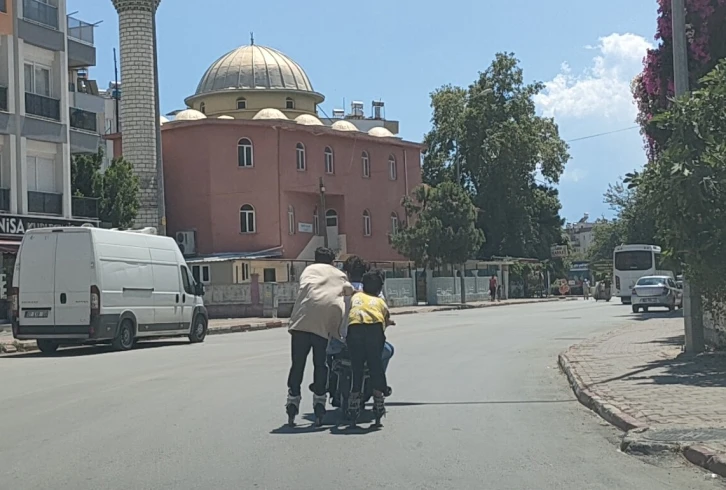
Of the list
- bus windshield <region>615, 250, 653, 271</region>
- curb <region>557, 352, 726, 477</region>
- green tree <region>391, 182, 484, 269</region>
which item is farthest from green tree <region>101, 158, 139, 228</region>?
curb <region>557, 352, 726, 477</region>

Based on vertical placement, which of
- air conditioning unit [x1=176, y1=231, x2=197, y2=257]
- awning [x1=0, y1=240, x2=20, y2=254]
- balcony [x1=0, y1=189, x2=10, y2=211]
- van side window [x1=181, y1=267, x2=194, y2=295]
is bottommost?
→ van side window [x1=181, y1=267, x2=194, y2=295]

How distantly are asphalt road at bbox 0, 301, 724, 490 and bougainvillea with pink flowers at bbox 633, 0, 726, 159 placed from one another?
6554 millimetres

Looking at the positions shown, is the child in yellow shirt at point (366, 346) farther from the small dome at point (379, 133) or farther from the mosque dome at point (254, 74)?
the mosque dome at point (254, 74)

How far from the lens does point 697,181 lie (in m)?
12.9

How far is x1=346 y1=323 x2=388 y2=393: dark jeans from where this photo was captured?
959 cm

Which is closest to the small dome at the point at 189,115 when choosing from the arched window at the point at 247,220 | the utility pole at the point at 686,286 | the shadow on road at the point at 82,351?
the arched window at the point at 247,220

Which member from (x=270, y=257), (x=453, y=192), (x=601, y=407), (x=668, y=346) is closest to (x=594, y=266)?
(x=453, y=192)

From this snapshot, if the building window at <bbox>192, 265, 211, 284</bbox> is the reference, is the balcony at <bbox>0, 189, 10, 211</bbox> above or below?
above

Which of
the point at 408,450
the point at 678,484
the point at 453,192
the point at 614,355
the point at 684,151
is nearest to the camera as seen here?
the point at 678,484

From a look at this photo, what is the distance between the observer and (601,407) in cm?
1070

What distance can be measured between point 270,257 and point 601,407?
40153 millimetres

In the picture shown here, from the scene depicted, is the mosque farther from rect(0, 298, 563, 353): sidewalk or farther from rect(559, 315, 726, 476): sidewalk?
rect(559, 315, 726, 476): sidewalk

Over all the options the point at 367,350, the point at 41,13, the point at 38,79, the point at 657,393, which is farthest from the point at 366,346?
the point at 41,13

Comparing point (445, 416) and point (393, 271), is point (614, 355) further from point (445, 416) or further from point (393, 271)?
point (393, 271)
